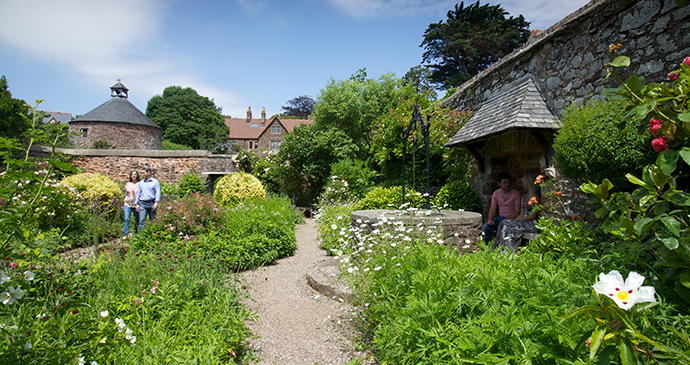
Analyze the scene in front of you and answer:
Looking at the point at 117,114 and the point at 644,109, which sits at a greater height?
the point at 117,114

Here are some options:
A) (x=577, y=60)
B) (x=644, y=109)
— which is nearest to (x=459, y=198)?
(x=577, y=60)

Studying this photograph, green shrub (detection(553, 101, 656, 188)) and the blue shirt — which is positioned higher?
green shrub (detection(553, 101, 656, 188))

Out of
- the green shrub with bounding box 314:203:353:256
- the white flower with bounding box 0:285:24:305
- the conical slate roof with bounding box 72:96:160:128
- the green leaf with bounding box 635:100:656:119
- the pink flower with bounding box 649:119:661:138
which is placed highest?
the conical slate roof with bounding box 72:96:160:128

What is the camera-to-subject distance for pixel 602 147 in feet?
9.61

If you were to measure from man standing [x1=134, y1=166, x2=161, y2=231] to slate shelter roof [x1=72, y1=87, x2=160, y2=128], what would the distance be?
988 inches

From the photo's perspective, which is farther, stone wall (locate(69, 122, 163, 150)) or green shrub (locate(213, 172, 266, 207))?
stone wall (locate(69, 122, 163, 150))

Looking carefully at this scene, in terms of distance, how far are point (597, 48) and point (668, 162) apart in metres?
3.25

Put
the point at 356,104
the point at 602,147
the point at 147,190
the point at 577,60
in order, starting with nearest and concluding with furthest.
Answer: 1. the point at 602,147
2. the point at 577,60
3. the point at 147,190
4. the point at 356,104

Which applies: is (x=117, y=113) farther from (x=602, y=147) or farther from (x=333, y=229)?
(x=602, y=147)

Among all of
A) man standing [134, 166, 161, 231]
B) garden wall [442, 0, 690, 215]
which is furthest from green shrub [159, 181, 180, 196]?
garden wall [442, 0, 690, 215]

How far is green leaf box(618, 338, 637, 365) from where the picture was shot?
3.27ft

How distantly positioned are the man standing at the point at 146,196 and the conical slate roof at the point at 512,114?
6.11m

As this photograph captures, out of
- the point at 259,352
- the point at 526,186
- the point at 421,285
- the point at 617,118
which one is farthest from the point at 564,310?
the point at 526,186

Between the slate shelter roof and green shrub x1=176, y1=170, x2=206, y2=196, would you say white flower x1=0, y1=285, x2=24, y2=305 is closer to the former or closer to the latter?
green shrub x1=176, y1=170, x2=206, y2=196
